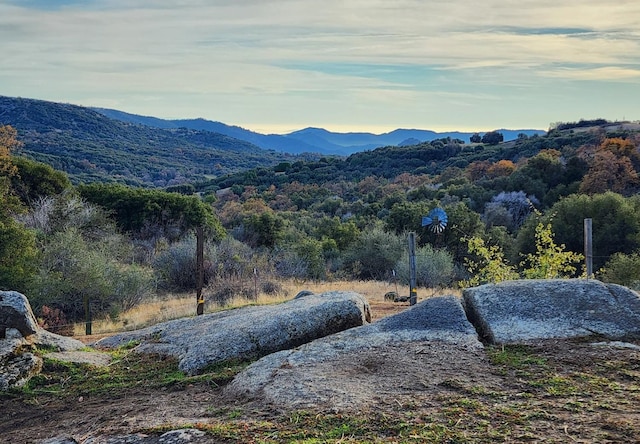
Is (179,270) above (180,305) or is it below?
above

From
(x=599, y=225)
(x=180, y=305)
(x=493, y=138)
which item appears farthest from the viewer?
(x=493, y=138)

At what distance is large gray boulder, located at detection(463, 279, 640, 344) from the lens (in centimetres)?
616

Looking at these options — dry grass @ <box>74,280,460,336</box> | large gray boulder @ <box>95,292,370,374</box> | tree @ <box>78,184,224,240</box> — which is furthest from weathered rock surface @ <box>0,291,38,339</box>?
tree @ <box>78,184,224,240</box>

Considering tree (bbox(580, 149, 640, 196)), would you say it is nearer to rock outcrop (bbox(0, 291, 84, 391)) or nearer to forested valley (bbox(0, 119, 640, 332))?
forested valley (bbox(0, 119, 640, 332))

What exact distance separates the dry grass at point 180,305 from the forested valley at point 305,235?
60 centimetres

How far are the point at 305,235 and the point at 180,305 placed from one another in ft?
43.9

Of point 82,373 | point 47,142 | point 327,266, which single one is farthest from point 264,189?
point 82,373

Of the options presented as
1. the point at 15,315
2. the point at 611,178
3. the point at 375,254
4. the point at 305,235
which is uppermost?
the point at 611,178

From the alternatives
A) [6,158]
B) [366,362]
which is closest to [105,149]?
[6,158]

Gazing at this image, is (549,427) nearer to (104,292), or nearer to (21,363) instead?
(21,363)

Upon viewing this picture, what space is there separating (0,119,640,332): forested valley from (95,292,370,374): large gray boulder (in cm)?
385

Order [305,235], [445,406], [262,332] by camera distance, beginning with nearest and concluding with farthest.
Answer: [445,406]
[262,332]
[305,235]

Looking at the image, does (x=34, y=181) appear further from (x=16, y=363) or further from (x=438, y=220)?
(x=16, y=363)

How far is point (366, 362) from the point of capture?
5.79 m
